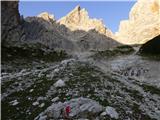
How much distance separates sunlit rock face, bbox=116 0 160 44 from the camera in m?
130

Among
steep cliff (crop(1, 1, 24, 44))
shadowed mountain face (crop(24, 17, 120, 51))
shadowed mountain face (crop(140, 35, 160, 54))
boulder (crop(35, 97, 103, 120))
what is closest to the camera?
boulder (crop(35, 97, 103, 120))

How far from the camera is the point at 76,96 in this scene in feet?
61.3

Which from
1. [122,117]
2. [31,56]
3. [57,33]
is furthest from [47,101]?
[57,33]

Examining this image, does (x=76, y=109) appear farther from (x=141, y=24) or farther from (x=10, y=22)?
(x=141, y=24)

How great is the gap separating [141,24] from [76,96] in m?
135

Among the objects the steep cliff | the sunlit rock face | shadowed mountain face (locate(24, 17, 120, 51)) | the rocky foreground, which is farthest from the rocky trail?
shadowed mountain face (locate(24, 17, 120, 51))

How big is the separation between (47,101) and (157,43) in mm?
36344

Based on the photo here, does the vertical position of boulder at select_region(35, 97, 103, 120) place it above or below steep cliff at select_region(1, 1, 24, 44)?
below

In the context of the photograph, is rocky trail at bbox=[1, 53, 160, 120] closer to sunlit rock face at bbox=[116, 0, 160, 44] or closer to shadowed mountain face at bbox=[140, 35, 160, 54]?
shadowed mountain face at bbox=[140, 35, 160, 54]

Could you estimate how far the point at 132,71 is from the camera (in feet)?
134

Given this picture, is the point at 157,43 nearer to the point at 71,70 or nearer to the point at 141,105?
the point at 71,70

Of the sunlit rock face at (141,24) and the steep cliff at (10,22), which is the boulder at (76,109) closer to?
the steep cliff at (10,22)

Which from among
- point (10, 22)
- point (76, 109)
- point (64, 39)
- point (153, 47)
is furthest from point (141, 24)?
point (76, 109)

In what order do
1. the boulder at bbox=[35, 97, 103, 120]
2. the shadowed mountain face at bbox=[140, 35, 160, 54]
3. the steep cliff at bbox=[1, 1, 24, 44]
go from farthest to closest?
the steep cliff at bbox=[1, 1, 24, 44]
the shadowed mountain face at bbox=[140, 35, 160, 54]
the boulder at bbox=[35, 97, 103, 120]
